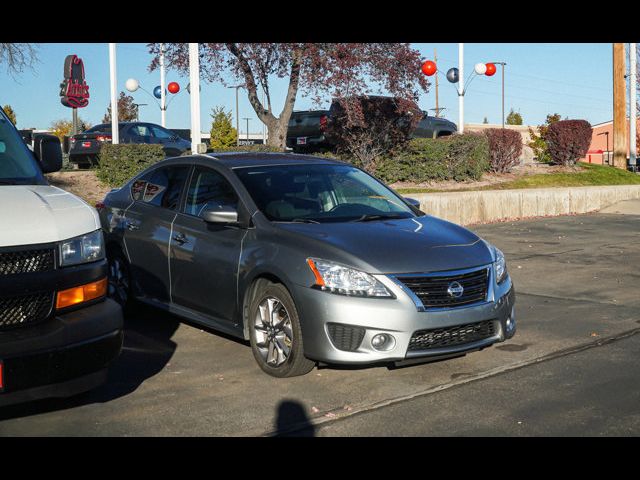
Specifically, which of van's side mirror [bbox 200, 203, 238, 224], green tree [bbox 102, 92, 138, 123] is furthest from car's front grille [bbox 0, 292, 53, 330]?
green tree [bbox 102, 92, 138, 123]

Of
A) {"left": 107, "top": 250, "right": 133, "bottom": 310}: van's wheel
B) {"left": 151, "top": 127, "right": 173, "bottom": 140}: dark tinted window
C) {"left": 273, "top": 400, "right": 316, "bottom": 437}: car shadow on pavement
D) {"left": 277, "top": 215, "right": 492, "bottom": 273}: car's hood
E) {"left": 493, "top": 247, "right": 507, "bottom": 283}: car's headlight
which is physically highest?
{"left": 151, "top": 127, "right": 173, "bottom": 140}: dark tinted window

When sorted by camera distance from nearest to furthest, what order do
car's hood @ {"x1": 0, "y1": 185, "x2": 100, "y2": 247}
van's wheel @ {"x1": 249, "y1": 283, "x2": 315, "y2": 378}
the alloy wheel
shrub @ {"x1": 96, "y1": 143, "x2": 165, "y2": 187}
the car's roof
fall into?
car's hood @ {"x1": 0, "y1": 185, "x2": 100, "y2": 247}
van's wheel @ {"x1": 249, "y1": 283, "x2": 315, "y2": 378}
the alloy wheel
the car's roof
shrub @ {"x1": 96, "y1": 143, "x2": 165, "y2": 187}

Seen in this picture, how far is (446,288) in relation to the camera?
569 cm

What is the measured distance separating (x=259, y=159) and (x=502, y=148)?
54.4ft

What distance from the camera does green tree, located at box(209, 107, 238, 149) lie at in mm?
42219

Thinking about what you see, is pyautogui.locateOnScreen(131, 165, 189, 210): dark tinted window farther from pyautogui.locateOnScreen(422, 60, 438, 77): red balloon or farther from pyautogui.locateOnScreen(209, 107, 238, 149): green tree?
pyautogui.locateOnScreen(209, 107, 238, 149): green tree

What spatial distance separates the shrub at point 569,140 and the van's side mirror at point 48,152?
2159 cm

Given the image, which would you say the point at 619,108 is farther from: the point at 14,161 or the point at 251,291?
the point at 14,161

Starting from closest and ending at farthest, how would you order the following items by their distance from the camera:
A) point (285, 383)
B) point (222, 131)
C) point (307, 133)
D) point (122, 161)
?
point (285, 383) < point (122, 161) < point (307, 133) < point (222, 131)

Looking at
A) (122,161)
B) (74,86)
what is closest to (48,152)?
(122,161)

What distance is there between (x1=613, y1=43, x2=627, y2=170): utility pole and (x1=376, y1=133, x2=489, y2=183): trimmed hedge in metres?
9.85
